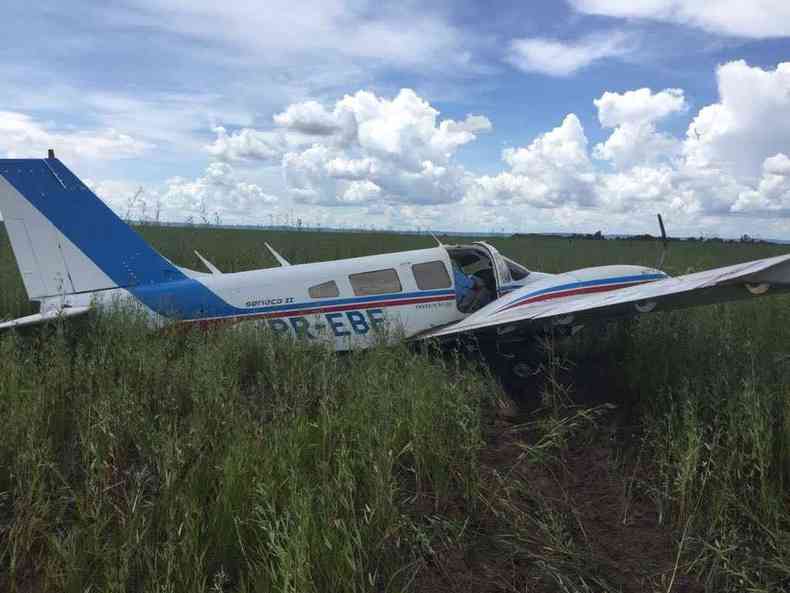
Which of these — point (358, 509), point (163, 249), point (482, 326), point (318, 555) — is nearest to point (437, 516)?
point (358, 509)

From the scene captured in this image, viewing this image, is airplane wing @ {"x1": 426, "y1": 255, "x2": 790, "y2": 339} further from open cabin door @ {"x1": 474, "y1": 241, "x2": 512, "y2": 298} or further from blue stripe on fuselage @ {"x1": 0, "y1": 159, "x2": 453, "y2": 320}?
blue stripe on fuselage @ {"x1": 0, "y1": 159, "x2": 453, "y2": 320}

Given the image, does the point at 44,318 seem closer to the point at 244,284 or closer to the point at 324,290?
the point at 244,284

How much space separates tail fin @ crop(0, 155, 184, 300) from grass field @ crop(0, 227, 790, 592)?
7.83 ft

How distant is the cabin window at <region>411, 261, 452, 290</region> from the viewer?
24.0 ft

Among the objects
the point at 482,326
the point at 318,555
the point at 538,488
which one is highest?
the point at 482,326

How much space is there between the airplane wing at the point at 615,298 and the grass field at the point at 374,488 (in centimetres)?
68

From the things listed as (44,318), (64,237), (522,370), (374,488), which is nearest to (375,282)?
(522,370)

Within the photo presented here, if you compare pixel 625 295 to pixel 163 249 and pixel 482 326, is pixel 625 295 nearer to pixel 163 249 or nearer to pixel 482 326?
pixel 482 326

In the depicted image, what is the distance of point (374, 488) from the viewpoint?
2746 millimetres

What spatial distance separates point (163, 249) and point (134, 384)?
18.5 meters

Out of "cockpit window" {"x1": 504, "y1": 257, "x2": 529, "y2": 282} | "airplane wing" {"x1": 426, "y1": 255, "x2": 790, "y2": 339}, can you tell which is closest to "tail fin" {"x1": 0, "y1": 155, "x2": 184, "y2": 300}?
"airplane wing" {"x1": 426, "y1": 255, "x2": 790, "y2": 339}

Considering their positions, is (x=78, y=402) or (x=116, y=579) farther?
(x=78, y=402)

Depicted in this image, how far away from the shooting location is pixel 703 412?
12.8 ft

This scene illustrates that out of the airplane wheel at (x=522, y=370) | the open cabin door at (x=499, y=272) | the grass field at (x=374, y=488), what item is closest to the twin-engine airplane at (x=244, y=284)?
the airplane wheel at (x=522, y=370)
